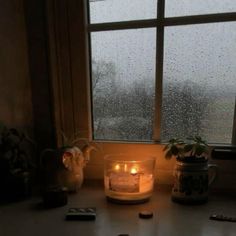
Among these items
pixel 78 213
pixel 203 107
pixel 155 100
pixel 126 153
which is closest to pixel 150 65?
pixel 155 100

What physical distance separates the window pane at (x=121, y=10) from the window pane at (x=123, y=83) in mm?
54

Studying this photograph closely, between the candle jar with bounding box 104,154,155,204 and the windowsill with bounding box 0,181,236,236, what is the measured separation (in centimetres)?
3

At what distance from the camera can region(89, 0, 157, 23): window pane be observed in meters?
1.05

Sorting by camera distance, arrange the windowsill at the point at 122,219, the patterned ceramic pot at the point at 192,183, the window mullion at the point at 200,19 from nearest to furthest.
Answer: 1. the windowsill at the point at 122,219
2. the patterned ceramic pot at the point at 192,183
3. the window mullion at the point at 200,19

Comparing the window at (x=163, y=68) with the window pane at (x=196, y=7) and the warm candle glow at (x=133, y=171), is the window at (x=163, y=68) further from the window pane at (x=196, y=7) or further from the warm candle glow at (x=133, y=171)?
the warm candle glow at (x=133, y=171)

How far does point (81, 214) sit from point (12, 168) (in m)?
0.32

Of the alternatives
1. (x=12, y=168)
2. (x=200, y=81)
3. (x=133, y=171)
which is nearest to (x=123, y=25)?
(x=200, y=81)

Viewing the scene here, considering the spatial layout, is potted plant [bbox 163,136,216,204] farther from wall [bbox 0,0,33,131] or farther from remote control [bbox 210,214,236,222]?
wall [bbox 0,0,33,131]

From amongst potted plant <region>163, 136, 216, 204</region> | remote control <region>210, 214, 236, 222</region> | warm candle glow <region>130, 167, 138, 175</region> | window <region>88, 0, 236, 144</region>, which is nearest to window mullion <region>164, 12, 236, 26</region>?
window <region>88, 0, 236, 144</region>

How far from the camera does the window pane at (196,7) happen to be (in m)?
0.98

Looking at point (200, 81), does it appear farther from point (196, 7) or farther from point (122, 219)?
point (122, 219)

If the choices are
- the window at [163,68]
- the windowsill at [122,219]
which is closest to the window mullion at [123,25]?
the window at [163,68]

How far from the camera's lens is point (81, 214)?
30.5 inches

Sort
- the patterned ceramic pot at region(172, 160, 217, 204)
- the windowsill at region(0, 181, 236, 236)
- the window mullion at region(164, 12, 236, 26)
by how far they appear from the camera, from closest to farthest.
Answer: the windowsill at region(0, 181, 236, 236) → the patterned ceramic pot at region(172, 160, 217, 204) → the window mullion at region(164, 12, 236, 26)
